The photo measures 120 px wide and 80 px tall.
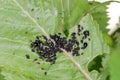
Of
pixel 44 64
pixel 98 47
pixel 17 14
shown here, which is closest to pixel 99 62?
pixel 98 47

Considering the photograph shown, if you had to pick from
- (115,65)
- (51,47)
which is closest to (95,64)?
(51,47)

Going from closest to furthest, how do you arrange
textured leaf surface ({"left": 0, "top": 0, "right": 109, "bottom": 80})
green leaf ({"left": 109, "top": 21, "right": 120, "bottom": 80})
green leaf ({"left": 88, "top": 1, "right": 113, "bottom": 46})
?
green leaf ({"left": 109, "top": 21, "right": 120, "bottom": 80}) → textured leaf surface ({"left": 0, "top": 0, "right": 109, "bottom": 80}) → green leaf ({"left": 88, "top": 1, "right": 113, "bottom": 46})

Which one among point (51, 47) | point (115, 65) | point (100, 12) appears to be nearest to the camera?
point (115, 65)

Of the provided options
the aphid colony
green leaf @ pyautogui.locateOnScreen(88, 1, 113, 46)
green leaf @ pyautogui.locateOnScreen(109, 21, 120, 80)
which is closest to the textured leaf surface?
the aphid colony

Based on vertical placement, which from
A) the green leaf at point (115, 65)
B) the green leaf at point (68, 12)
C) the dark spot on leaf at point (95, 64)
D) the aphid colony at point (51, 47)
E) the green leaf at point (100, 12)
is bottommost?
the green leaf at point (115, 65)

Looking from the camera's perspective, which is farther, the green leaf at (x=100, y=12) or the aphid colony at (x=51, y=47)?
the green leaf at (x=100, y=12)

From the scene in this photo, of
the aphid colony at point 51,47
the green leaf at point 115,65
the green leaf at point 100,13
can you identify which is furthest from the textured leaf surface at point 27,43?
the green leaf at point 115,65

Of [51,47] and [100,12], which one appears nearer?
[51,47]

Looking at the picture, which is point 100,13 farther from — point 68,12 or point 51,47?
point 51,47

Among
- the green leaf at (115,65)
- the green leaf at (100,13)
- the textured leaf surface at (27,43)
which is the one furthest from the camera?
the green leaf at (100,13)

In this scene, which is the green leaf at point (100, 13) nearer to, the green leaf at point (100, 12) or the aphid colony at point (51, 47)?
the green leaf at point (100, 12)

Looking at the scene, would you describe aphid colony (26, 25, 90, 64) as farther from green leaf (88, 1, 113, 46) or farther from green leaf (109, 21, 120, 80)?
green leaf (109, 21, 120, 80)
